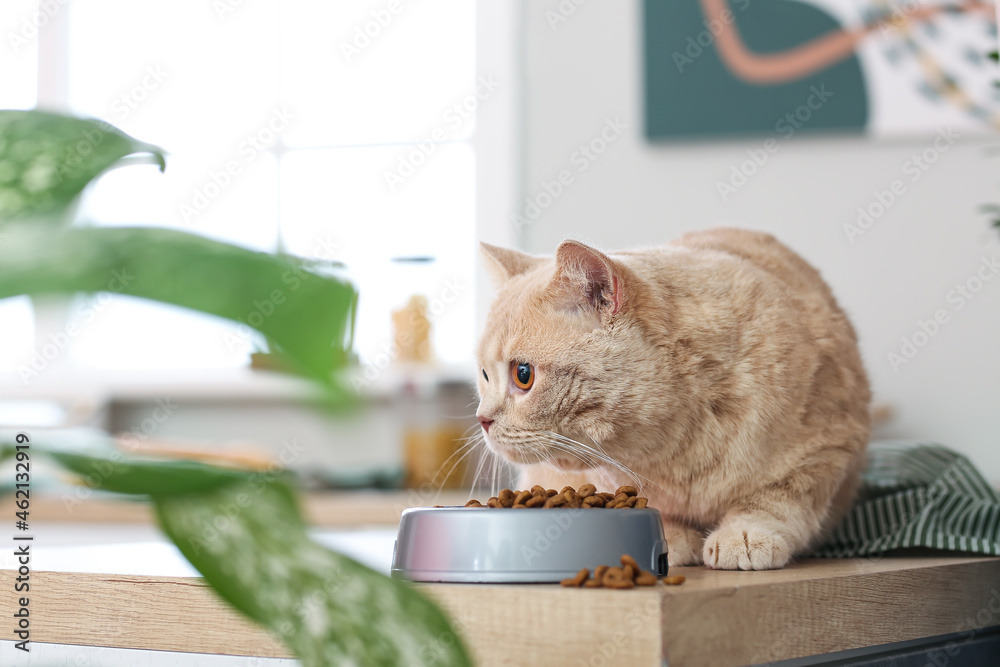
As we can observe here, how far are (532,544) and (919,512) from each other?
0.69 m

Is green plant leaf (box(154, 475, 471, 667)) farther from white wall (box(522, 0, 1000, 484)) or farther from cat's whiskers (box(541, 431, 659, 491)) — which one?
white wall (box(522, 0, 1000, 484))

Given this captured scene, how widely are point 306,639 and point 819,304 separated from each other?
1082 mm

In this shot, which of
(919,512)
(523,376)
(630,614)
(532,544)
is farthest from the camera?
(919,512)

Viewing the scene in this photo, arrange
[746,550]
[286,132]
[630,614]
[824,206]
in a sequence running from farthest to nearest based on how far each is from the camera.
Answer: [286,132] < [824,206] < [746,550] < [630,614]

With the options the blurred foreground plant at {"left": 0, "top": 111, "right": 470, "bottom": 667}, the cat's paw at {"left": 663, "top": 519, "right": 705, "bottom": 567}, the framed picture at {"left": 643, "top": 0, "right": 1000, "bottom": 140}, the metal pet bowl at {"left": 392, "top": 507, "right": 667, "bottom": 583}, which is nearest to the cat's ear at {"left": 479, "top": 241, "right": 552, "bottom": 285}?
the cat's paw at {"left": 663, "top": 519, "right": 705, "bottom": 567}

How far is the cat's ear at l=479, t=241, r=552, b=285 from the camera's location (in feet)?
4.25

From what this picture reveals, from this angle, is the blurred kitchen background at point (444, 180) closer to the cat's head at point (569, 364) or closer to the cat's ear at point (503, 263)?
the cat's ear at point (503, 263)

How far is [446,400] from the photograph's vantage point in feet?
10.3

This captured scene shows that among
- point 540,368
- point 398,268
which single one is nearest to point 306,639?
point 540,368

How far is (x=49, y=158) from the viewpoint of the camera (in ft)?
0.89

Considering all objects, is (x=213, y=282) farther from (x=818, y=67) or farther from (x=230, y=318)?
(x=818, y=67)

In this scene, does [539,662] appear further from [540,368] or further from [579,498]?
[540,368]

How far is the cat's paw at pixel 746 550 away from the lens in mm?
957

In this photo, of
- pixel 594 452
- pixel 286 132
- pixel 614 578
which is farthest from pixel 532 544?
pixel 286 132
